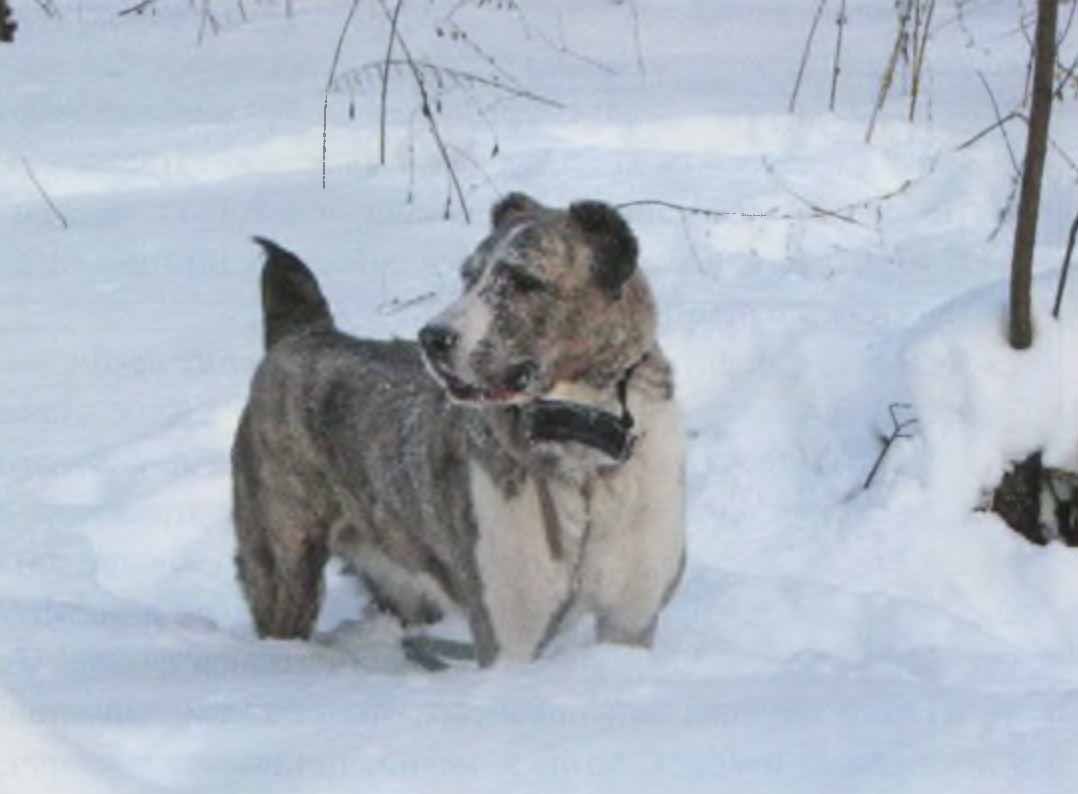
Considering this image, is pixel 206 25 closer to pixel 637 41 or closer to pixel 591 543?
pixel 637 41

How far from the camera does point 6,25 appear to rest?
40.8ft

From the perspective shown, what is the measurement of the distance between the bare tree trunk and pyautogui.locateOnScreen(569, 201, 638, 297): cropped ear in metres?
2.12

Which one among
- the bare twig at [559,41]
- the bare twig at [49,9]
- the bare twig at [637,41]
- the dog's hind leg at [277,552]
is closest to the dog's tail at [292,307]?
the dog's hind leg at [277,552]

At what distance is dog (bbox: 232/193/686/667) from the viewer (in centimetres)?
419

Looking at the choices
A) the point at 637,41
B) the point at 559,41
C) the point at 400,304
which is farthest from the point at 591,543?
the point at 559,41

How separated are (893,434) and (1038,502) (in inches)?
18.2

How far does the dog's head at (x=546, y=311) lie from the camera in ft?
13.4

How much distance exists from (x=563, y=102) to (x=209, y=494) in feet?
13.2

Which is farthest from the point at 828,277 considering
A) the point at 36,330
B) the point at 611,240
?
the point at 611,240

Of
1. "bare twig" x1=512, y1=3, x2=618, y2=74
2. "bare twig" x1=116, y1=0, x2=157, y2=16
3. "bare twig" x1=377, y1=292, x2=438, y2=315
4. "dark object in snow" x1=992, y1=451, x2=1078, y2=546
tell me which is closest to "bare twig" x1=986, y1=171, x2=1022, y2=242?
"dark object in snow" x1=992, y1=451, x2=1078, y2=546

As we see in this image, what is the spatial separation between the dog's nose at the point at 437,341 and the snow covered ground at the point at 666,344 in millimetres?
603

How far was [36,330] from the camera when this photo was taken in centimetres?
818

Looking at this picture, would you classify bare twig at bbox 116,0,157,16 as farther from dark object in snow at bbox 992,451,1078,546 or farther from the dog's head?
the dog's head

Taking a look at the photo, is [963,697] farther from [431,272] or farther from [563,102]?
[563,102]
